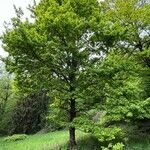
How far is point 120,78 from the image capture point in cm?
2008

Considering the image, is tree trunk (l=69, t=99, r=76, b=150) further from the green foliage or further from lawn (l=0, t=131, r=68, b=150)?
the green foliage

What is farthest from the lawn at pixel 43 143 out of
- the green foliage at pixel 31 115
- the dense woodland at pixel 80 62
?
the green foliage at pixel 31 115

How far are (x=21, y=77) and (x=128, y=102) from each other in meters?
5.79

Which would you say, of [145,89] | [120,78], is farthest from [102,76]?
[145,89]

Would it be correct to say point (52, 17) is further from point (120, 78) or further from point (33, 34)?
point (120, 78)

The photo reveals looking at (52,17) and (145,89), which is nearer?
(52,17)

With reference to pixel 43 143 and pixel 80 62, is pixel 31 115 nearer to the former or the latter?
pixel 43 143

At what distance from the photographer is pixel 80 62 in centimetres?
2002

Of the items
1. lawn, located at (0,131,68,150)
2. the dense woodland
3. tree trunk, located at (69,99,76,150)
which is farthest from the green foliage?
tree trunk, located at (69,99,76,150)

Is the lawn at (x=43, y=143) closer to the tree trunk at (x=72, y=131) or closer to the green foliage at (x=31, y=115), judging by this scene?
the tree trunk at (x=72, y=131)

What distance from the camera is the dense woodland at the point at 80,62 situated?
18797 millimetres

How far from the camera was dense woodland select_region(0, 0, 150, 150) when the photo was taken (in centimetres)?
1880

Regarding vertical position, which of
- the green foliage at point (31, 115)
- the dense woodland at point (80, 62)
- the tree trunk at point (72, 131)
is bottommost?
the tree trunk at point (72, 131)

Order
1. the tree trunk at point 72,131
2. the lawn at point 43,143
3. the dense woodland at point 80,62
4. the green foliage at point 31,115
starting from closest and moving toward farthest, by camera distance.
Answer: the dense woodland at point 80,62 < the tree trunk at point 72,131 < the lawn at point 43,143 < the green foliage at point 31,115
